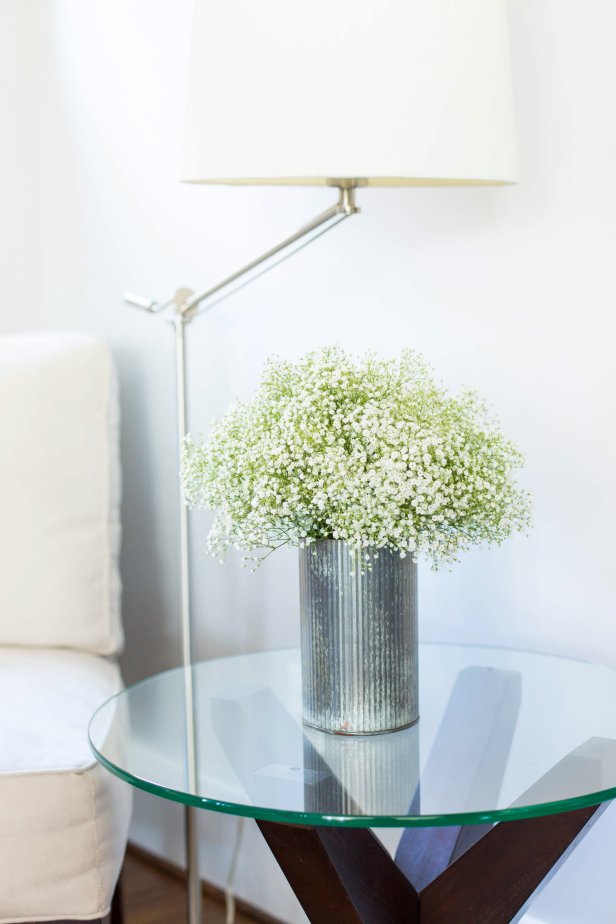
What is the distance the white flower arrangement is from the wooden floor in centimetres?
92

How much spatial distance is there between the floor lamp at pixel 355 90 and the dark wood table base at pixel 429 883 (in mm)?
153

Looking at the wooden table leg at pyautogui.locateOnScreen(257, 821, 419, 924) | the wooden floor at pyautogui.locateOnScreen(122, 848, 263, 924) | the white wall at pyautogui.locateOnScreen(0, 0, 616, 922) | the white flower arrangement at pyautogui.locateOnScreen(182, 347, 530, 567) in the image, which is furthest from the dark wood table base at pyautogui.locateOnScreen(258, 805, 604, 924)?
the wooden floor at pyautogui.locateOnScreen(122, 848, 263, 924)

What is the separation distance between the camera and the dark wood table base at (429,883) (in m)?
0.88

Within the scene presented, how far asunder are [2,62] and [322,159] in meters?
1.20

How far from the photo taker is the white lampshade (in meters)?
0.99

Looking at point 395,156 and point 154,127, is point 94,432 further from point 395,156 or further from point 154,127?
point 395,156

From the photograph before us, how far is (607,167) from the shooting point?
3.72 feet

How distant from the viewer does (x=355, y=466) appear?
2.94 feet

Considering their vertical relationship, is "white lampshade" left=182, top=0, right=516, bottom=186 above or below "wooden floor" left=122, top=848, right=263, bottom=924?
above

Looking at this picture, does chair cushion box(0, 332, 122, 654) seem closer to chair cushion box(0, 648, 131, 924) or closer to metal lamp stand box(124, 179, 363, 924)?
metal lamp stand box(124, 179, 363, 924)

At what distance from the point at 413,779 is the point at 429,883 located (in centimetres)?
16

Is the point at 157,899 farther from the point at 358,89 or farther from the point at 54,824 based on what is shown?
the point at 358,89

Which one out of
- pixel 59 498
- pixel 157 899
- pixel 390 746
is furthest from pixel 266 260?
pixel 157 899

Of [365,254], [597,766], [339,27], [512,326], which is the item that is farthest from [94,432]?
[597,766]
